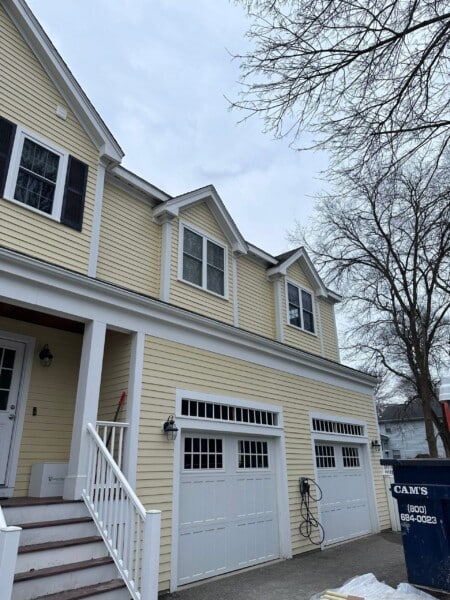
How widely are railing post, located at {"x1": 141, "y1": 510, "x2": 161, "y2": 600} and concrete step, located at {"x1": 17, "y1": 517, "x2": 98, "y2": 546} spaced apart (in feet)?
2.95

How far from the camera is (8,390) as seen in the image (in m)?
5.80

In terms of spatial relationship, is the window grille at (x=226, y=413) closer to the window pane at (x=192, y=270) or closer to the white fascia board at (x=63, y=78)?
the window pane at (x=192, y=270)

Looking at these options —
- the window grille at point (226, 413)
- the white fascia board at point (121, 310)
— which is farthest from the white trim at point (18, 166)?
the window grille at point (226, 413)

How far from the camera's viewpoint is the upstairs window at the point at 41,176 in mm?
5602

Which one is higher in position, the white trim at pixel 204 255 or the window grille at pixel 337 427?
the white trim at pixel 204 255

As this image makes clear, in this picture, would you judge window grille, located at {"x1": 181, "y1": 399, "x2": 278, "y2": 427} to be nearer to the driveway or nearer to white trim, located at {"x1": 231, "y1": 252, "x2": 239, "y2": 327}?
white trim, located at {"x1": 231, "y1": 252, "x2": 239, "y2": 327}

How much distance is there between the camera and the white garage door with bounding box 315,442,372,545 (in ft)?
29.2

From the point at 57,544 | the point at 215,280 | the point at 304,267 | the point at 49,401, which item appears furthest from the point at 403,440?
the point at 57,544

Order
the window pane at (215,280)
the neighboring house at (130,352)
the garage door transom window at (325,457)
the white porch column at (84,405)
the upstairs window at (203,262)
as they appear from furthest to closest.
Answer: the garage door transom window at (325,457) → the window pane at (215,280) → the upstairs window at (203,262) → the neighboring house at (130,352) → the white porch column at (84,405)

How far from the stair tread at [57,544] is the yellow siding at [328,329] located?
779cm

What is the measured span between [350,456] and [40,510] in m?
7.87

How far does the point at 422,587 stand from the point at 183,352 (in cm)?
421

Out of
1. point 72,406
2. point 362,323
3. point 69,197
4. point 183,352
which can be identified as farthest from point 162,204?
point 362,323

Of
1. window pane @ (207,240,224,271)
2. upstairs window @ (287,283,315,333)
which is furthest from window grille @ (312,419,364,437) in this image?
window pane @ (207,240,224,271)
